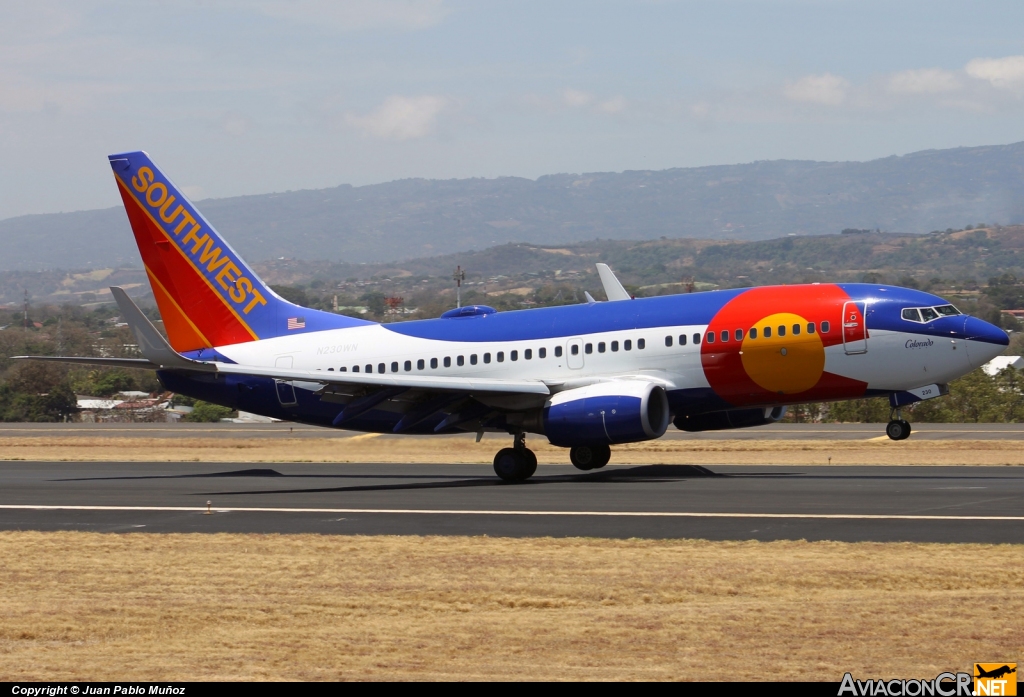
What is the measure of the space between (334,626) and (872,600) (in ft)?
19.9

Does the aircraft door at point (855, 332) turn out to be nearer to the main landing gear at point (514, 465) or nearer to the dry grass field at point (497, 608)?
the main landing gear at point (514, 465)

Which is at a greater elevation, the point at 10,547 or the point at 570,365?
the point at 570,365

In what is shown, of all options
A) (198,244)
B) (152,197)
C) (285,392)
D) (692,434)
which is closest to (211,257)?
(198,244)

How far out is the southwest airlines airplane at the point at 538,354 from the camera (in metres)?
30.2

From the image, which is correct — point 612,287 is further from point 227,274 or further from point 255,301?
point 227,274

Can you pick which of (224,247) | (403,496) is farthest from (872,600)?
(224,247)

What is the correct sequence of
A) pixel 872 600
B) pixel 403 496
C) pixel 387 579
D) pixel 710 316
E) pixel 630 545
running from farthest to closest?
1. pixel 710 316
2. pixel 403 496
3. pixel 630 545
4. pixel 387 579
5. pixel 872 600

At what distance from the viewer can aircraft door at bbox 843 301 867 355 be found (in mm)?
30097

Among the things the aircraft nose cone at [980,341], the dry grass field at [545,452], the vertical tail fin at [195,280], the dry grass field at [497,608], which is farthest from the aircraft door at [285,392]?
the aircraft nose cone at [980,341]

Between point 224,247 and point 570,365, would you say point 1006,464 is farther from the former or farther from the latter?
point 224,247

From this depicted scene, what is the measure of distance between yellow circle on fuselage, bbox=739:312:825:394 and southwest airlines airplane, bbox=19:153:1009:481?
0.03m

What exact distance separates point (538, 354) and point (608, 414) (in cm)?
328

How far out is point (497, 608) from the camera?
15.1m

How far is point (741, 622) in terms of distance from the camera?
13.7m
